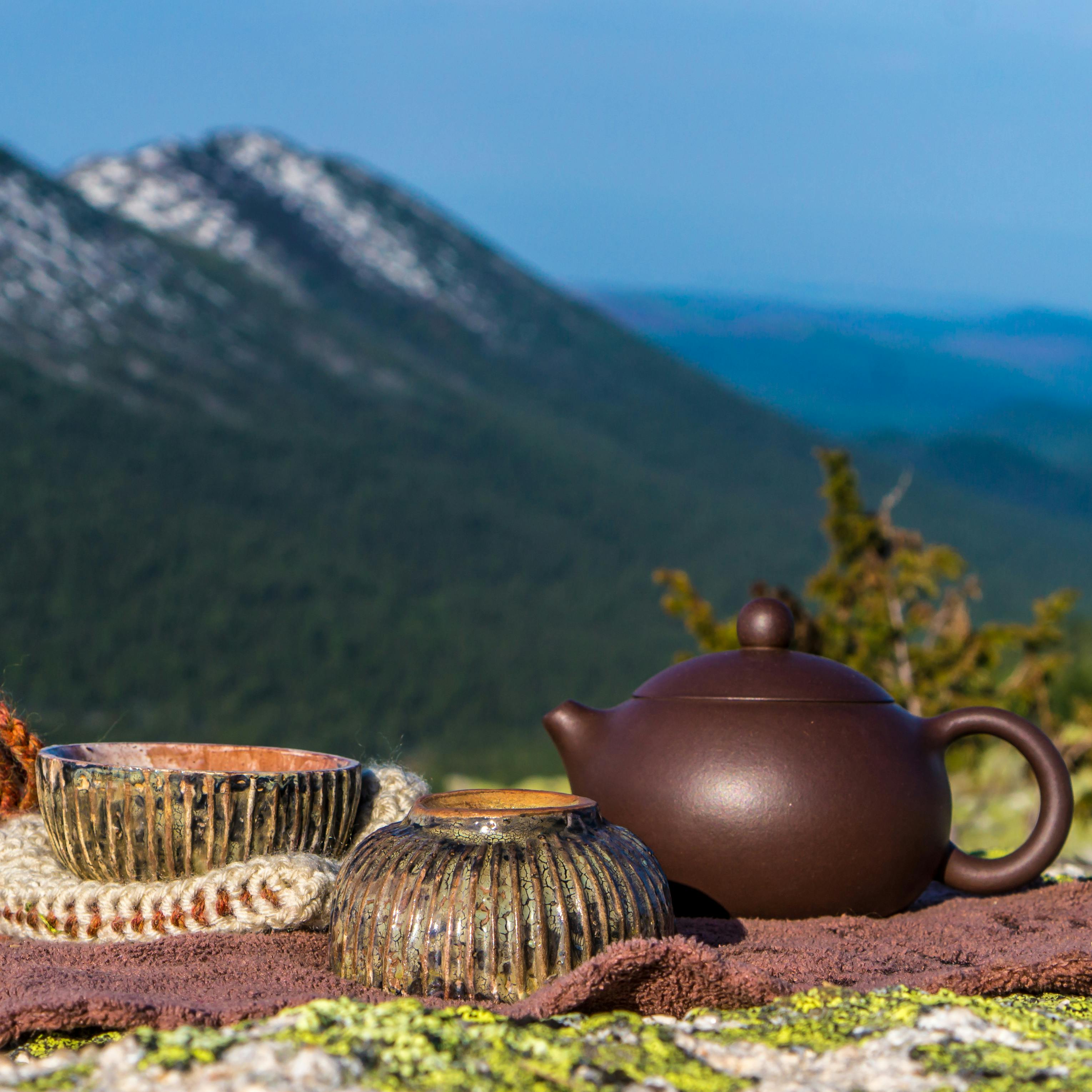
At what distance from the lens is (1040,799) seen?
3340 millimetres

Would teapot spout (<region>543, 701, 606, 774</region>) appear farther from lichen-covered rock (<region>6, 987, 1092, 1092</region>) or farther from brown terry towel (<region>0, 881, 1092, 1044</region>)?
lichen-covered rock (<region>6, 987, 1092, 1092</region>)

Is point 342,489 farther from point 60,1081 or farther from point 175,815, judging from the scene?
point 60,1081

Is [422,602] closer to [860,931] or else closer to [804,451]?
[804,451]

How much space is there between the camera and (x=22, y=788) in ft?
11.6

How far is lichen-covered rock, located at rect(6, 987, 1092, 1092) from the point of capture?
5.59ft

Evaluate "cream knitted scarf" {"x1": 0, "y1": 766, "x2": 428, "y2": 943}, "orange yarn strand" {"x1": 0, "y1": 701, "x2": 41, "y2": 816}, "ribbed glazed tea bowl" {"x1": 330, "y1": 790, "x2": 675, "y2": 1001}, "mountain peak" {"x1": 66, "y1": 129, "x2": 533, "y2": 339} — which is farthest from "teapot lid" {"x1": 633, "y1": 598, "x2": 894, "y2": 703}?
"mountain peak" {"x1": 66, "y1": 129, "x2": 533, "y2": 339}

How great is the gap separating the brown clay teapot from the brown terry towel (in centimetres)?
10

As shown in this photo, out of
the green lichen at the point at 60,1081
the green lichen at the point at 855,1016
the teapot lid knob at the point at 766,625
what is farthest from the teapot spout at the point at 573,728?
the green lichen at the point at 60,1081

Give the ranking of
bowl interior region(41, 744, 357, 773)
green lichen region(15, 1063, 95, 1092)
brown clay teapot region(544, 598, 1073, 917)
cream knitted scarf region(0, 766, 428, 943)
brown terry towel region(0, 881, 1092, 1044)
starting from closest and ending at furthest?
green lichen region(15, 1063, 95, 1092) < brown terry towel region(0, 881, 1092, 1044) < cream knitted scarf region(0, 766, 428, 943) < brown clay teapot region(544, 598, 1073, 917) < bowl interior region(41, 744, 357, 773)

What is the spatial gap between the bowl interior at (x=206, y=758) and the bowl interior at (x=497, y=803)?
1.84 ft

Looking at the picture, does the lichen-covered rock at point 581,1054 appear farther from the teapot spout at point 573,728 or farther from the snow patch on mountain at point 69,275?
the snow patch on mountain at point 69,275

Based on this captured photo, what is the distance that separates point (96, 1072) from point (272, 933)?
1110mm

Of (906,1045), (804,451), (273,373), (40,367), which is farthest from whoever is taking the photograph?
(804,451)

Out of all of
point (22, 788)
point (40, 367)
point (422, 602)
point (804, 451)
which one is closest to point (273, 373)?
point (40, 367)
